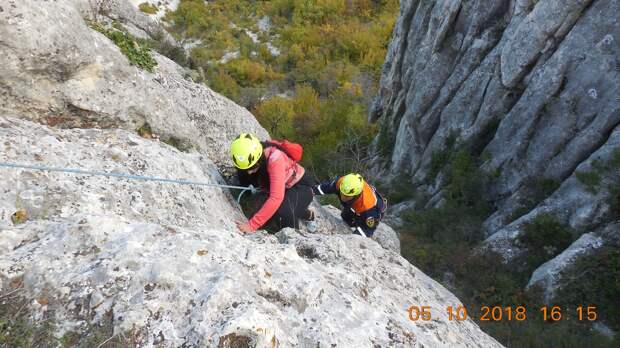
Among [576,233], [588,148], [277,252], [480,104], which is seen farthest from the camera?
[480,104]

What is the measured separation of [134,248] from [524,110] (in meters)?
11.5

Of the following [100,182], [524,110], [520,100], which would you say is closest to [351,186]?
[100,182]

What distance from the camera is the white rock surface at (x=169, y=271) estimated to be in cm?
295

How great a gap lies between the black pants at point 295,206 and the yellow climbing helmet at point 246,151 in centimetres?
93

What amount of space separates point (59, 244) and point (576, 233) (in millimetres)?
10107

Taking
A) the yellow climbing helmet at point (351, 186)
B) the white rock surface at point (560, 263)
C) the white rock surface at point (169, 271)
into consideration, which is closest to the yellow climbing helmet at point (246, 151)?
the white rock surface at point (169, 271)

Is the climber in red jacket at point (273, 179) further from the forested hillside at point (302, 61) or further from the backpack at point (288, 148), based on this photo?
the forested hillside at point (302, 61)

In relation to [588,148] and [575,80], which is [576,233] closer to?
[588,148]

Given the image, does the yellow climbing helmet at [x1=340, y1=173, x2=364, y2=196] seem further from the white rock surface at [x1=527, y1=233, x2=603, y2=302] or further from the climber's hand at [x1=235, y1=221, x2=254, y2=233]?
the white rock surface at [x1=527, y1=233, x2=603, y2=302]

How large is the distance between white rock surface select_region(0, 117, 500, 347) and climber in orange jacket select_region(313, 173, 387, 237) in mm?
2938

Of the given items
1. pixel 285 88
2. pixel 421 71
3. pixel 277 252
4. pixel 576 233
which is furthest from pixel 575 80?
pixel 285 88

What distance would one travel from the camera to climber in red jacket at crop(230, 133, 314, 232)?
5.67 m

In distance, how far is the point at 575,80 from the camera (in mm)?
10477
